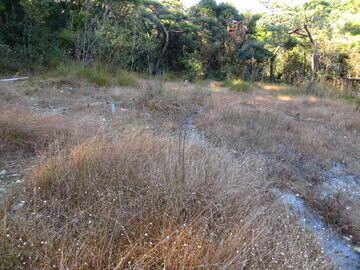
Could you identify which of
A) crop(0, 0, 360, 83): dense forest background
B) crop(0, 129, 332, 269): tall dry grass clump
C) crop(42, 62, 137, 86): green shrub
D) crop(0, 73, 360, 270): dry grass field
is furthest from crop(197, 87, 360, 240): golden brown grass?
crop(0, 0, 360, 83): dense forest background

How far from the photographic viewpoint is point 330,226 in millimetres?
1863

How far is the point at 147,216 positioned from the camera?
4.61ft

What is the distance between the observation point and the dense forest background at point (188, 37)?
811 cm

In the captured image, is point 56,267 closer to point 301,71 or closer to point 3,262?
point 3,262

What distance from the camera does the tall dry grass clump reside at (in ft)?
3.79

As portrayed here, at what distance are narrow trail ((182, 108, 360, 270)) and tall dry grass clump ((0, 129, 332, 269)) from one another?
6.2 inches

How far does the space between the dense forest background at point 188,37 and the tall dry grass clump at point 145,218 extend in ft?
16.5

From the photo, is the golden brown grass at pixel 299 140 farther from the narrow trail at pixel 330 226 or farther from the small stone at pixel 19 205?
the small stone at pixel 19 205

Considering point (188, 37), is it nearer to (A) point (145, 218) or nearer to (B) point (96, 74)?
(B) point (96, 74)

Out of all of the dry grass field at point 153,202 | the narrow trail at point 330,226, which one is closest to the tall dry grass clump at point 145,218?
the dry grass field at point 153,202

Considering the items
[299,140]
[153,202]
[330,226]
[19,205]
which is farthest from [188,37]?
[19,205]

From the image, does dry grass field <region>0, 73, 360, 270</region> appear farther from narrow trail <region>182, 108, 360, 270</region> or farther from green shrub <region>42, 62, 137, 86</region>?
green shrub <region>42, 62, 137, 86</region>

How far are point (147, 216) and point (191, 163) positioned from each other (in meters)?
0.61

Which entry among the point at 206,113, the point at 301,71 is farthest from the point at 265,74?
the point at 206,113
